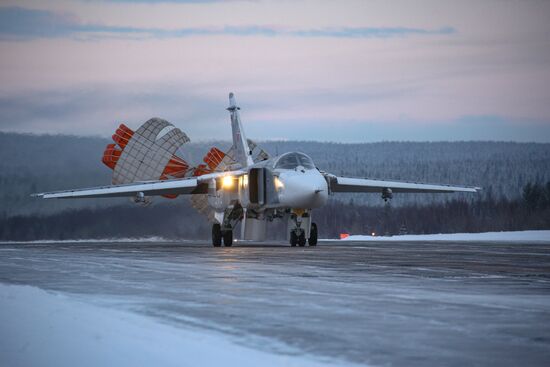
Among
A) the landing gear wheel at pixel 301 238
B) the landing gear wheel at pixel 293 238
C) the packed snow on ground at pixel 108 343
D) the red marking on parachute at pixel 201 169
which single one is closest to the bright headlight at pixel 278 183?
the landing gear wheel at pixel 293 238

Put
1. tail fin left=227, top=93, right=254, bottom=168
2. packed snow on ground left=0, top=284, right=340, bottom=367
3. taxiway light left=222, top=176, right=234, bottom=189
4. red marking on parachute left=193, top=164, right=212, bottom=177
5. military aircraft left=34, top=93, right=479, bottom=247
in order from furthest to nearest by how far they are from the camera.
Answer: red marking on parachute left=193, top=164, right=212, bottom=177
tail fin left=227, top=93, right=254, bottom=168
taxiway light left=222, top=176, right=234, bottom=189
military aircraft left=34, top=93, right=479, bottom=247
packed snow on ground left=0, top=284, right=340, bottom=367

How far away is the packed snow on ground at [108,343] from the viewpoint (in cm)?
628

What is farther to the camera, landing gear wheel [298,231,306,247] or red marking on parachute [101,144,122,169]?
red marking on parachute [101,144,122,169]

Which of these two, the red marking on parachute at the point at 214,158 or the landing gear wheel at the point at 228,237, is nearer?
the landing gear wheel at the point at 228,237

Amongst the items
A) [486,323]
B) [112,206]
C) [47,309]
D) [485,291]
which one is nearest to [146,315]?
[47,309]

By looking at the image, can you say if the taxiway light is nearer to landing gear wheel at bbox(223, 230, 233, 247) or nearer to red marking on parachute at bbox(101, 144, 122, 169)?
landing gear wheel at bbox(223, 230, 233, 247)

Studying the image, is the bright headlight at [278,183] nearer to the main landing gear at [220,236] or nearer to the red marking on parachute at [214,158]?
the main landing gear at [220,236]

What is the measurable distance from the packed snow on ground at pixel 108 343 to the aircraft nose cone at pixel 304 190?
23.5m

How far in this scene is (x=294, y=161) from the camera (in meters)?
34.4

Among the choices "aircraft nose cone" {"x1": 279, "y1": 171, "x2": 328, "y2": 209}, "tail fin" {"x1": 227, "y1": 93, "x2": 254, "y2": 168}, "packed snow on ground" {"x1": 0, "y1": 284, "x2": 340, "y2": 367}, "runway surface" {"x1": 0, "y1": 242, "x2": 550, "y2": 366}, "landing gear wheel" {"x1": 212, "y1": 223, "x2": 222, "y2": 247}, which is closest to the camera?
"packed snow on ground" {"x1": 0, "y1": 284, "x2": 340, "y2": 367}

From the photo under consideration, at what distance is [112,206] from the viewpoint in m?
55.5

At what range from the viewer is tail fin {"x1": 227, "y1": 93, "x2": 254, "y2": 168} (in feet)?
148

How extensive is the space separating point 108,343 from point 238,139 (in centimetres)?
4017

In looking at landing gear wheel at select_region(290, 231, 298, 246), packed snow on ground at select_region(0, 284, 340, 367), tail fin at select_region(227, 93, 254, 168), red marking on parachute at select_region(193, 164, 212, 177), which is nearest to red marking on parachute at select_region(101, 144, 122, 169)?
red marking on parachute at select_region(193, 164, 212, 177)
